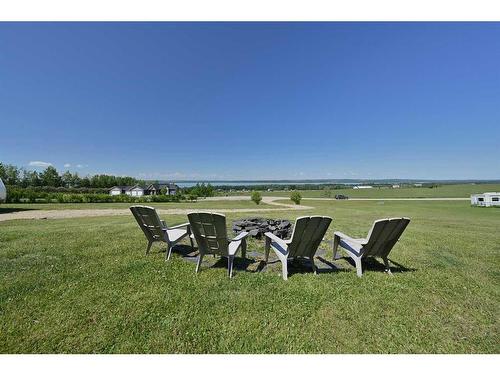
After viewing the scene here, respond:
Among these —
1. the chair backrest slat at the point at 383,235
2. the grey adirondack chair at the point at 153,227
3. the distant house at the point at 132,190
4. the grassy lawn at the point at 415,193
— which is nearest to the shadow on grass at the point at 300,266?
the chair backrest slat at the point at 383,235

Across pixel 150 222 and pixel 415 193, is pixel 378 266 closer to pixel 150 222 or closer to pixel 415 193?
pixel 150 222

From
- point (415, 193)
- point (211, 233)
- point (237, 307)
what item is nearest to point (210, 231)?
point (211, 233)

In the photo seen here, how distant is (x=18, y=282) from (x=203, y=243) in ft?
9.27

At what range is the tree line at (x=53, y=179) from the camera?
62.2 meters

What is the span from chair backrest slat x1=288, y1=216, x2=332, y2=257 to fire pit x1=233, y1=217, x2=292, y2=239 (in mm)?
2764

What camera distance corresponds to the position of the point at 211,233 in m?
4.03

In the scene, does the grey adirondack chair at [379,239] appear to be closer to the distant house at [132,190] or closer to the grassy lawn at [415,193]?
the grassy lawn at [415,193]

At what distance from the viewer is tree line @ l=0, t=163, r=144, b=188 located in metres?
62.2

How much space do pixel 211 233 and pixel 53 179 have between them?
88.0 meters

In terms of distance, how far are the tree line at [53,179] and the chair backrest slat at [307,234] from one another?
71013 mm

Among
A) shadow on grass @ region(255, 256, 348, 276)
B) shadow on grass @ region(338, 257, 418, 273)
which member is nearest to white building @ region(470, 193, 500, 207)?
shadow on grass @ region(338, 257, 418, 273)
